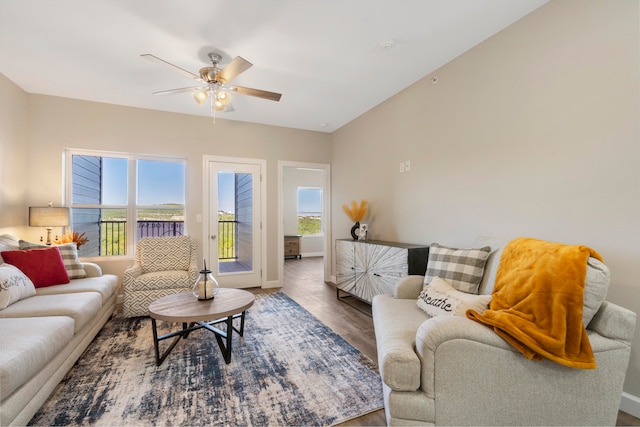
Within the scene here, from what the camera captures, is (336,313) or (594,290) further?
(336,313)

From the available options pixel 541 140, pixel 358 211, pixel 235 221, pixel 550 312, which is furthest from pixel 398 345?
pixel 235 221

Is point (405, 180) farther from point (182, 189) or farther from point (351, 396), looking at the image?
point (182, 189)

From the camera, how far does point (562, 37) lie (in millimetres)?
2023

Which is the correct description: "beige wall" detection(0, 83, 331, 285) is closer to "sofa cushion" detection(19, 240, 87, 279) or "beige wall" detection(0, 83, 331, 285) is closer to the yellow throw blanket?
"sofa cushion" detection(19, 240, 87, 279)

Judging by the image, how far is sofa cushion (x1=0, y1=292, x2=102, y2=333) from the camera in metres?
2.09

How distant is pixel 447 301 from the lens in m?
1.90

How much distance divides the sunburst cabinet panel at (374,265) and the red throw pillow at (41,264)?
10.1ft

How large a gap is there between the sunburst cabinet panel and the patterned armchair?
1953mm

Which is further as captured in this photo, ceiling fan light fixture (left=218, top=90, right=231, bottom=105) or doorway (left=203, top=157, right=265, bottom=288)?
doorway (left=203, top=157, right=265, bottom=288)

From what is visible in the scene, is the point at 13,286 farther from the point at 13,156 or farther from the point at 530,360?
the point at 530,360

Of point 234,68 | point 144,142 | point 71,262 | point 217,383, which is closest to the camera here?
point 217,383

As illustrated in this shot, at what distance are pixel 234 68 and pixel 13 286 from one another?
247 cm

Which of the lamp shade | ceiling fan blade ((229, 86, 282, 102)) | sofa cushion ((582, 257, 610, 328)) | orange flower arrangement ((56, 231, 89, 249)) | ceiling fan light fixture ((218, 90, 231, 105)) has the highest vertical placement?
ceiling fan blade ((229, 86, 282, 102))

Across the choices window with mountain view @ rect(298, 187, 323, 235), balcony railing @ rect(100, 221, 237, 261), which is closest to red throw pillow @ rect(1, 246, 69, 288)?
balcony railing @ rect(100, 221, 237, 261)
